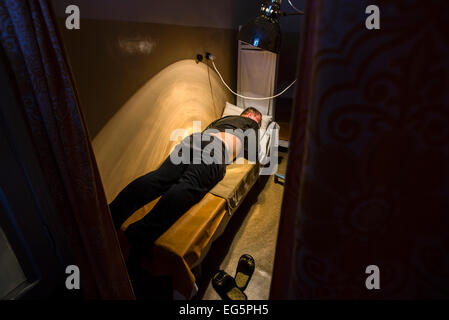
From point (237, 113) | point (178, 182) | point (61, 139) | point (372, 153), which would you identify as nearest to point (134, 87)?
point (178, 182)

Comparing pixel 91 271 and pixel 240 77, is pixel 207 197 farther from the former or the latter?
pixel 240 77

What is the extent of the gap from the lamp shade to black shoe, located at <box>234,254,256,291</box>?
1.49 meters

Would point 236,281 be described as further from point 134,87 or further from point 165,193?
point 134,87

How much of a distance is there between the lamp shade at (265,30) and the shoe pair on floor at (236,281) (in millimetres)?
1517

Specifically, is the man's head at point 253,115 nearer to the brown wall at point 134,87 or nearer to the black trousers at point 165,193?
the brown wall at point 134,87

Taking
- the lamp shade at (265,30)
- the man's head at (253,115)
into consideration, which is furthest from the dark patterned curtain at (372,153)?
the man's head at (253,115)

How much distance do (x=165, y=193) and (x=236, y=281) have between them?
74 cm

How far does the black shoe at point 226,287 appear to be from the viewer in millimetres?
1327

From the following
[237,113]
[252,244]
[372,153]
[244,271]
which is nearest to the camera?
[372,153]

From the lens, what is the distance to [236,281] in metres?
1.43

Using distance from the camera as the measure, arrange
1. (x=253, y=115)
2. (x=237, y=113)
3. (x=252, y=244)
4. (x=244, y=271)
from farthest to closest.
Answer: (x=237, y=113) → (x=253, y=115) → (x=252, y=244) → (x=244, y=271)

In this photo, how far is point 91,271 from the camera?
0.98 m

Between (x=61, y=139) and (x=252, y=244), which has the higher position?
(x=61, y=139)

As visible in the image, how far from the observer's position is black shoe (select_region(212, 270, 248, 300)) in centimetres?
133
